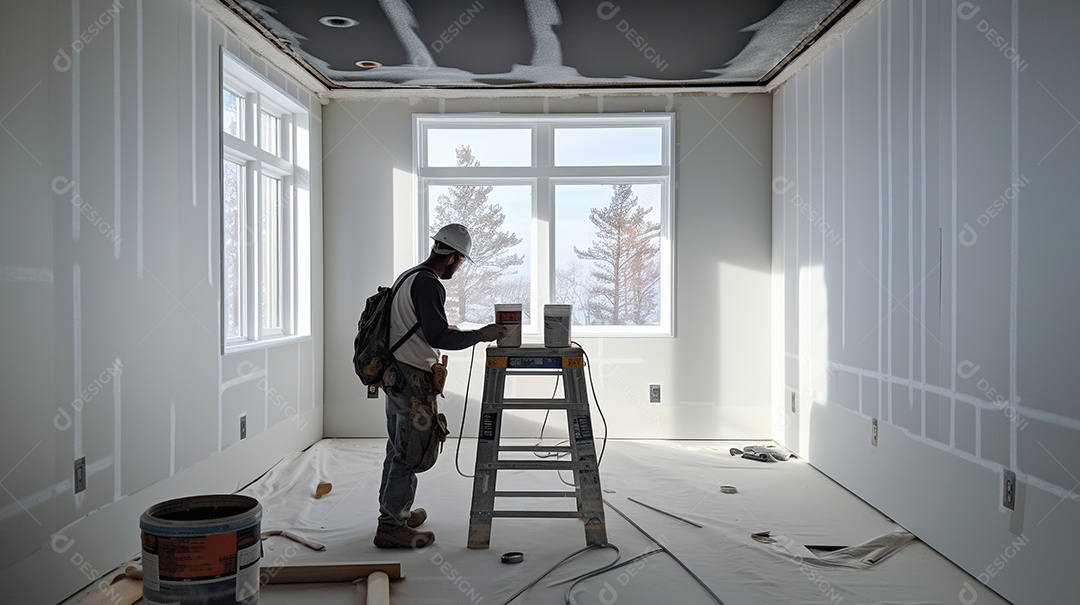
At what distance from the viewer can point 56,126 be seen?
2568 mm

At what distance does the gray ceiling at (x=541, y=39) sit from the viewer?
12.5 ft

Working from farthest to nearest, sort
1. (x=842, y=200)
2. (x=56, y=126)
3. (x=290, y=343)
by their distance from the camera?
1. (x=290, y=343)
2. (x=842, y=200)
3. (x=56, y=126)

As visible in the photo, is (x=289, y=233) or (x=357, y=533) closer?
(x=357, y=533)

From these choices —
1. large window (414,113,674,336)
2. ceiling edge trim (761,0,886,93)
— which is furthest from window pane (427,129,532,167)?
ceiling edge trim (761,0,886,93)

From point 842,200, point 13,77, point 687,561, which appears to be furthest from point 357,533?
point 842,200

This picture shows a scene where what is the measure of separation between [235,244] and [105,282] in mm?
1565

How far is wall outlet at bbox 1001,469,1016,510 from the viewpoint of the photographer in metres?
2.62

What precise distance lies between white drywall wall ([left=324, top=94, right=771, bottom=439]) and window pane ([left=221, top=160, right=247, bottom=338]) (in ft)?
3.72

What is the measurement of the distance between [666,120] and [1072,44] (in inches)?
132

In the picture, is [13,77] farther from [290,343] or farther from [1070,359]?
[1070,359]

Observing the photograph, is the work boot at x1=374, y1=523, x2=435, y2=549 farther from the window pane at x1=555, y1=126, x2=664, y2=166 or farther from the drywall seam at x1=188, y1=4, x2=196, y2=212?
the window pane at x1=555, y1=126, x2=664, y2=166

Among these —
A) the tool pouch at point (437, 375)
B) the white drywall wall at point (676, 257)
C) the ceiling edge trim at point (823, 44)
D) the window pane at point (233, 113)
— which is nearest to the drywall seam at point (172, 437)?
the tool pouch at point (437, 375)

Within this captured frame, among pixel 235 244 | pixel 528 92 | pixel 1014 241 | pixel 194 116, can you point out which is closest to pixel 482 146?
pixel 528 92

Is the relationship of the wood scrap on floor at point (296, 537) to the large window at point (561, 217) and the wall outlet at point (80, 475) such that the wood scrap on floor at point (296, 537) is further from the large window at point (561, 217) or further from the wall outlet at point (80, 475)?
the large window at point (561, 217)
